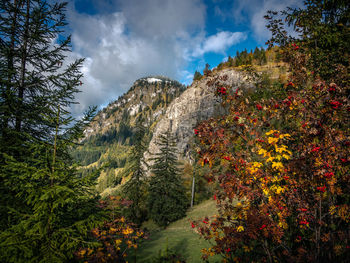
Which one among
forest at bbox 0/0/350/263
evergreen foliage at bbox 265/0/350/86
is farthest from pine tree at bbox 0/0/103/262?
evergreen foliage at bbox 265/0/350/86

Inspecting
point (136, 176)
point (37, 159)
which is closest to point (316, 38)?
point (37, 159)

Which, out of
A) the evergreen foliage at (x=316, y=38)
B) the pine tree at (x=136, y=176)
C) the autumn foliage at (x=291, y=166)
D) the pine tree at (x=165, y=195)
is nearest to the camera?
the autumn foliage at (x=291, y=166)

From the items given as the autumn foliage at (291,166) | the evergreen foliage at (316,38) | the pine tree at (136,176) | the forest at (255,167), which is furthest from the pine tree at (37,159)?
the pine tree at (136,176)

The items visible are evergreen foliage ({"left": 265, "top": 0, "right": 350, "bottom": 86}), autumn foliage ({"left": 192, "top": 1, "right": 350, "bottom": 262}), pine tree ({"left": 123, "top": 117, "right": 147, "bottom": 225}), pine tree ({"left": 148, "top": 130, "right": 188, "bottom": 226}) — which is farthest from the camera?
pine tree ({"left": 148, "top": 130, "right": 188, "bottom": 226})

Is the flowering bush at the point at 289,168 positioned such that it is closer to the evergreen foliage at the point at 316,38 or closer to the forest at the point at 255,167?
the forest at the point at 255,167

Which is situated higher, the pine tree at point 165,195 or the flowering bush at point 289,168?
the flowering bush at point 289,168

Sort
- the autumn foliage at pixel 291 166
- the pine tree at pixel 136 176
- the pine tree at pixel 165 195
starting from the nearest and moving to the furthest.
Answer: the autumn foliage at pixel 291 166, the pine tree at pixel 136 176, the pine tree at pixel 165 195

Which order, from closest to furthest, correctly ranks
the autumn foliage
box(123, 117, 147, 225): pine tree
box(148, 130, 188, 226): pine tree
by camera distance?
the autumn foliage, box(123, 117, 147, 225): pine tree, box(148, 130, 188, 226): pine tree

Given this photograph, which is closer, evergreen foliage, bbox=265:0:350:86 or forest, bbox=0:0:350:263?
forest, bbox=0:0:350:263

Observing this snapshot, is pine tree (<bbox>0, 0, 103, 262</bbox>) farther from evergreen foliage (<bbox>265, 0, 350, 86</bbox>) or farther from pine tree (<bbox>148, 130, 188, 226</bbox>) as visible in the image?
pine tree (<bbox>148, 130, 188, 226</bbox>)

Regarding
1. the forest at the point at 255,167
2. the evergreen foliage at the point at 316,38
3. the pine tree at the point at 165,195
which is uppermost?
the evergreen foliage at the point at 316,38

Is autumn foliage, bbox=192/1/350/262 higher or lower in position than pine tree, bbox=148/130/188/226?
higher

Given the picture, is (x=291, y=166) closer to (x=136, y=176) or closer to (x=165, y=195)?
(x=136, y=176)

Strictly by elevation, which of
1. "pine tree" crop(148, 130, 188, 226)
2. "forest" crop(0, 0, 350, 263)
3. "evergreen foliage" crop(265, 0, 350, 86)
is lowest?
"pine tree" crop(148, 130, 188, 226)
